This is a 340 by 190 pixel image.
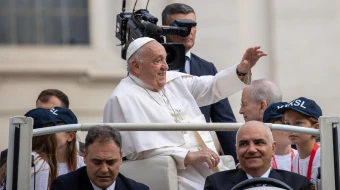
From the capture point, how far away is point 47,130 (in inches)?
352

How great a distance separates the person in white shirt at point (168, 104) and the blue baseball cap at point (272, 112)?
30cm

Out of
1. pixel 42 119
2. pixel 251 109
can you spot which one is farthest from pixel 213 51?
pixel 42 119

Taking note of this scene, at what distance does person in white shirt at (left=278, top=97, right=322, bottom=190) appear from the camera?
10.0 metres

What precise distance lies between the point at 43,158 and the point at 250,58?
151cm

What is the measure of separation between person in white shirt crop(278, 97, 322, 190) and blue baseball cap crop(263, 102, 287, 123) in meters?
0.03

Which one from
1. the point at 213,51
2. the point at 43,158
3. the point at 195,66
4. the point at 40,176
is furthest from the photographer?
the point at 213,51

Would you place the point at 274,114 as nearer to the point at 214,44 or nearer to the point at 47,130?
the point at 47,130

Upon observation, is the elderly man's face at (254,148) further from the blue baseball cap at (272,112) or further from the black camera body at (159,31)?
the black camera body at (159,31)

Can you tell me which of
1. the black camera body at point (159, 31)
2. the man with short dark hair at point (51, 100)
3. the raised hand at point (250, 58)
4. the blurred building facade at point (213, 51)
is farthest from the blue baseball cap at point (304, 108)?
the blurred building facade at point (213, 51)

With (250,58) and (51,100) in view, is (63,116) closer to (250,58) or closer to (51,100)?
(250,58)

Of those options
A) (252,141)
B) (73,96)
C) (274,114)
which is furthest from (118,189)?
(73,96)

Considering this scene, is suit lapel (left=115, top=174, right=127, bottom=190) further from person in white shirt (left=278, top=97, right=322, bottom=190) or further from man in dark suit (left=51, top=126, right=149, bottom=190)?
person in white shirt (left=278, top=97, right=322, bottom=190)

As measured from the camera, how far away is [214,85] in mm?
10828

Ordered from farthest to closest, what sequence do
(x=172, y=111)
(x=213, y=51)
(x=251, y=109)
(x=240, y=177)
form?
(x=213, y=51), (x=251, y=109), (x=172, y=111), (x=240, y=177)
